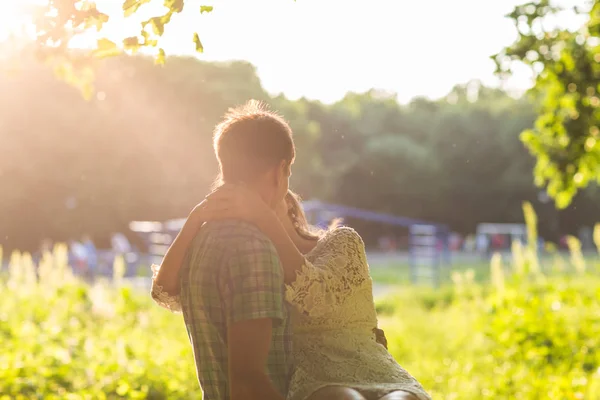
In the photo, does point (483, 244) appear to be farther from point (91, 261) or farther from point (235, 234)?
point (235, 234)

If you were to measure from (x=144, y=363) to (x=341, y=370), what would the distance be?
15.0 ft

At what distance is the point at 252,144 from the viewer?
7.86 ft

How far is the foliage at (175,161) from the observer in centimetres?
3020

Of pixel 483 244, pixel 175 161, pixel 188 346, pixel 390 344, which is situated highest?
pixel 175 161

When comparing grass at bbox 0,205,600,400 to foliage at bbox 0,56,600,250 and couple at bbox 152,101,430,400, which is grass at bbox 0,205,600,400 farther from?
foliage at bbox 0,56,600,250

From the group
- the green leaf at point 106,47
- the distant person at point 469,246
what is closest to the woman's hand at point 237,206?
the green leaf at point 106,47

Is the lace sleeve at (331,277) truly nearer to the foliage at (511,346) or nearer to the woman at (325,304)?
the woman at (325,304)

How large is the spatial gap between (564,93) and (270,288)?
504cm

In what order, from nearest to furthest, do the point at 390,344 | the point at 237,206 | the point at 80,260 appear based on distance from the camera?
the point at 237,206 → the point at 390,344 → the point at 80,260

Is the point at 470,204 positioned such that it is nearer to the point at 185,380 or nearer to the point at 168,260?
the point at 185,380

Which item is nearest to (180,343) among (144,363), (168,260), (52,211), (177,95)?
(144,363)

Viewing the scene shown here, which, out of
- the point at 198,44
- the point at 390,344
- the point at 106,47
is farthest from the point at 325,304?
the point at 390,344

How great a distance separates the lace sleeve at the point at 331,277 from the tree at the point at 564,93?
3.84 metres

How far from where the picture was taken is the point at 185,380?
20.8ft
